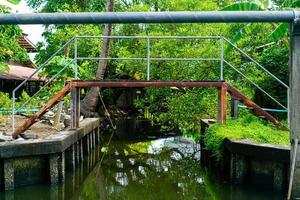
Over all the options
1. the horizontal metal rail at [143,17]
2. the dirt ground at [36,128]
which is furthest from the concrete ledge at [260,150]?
the horizontal metal rail at [143,17]

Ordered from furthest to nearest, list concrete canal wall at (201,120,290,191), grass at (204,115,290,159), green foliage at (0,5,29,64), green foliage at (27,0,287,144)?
green foliage at (27,0,287,144) → green foliage at (0,5,29,64) → grass at (204,115,290,159) → concrete canal wall at (201,120,290,191)

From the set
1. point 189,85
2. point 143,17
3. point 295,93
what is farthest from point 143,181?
point 143,17

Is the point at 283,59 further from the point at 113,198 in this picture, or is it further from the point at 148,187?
the point at 113,198

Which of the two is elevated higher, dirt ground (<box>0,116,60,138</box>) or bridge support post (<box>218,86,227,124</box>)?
bridge support post (<box>218,86,227,124</box>)

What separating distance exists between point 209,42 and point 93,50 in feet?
25.2

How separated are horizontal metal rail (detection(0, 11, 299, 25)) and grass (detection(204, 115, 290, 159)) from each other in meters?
6.33

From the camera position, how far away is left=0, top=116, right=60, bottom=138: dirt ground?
11092 mm

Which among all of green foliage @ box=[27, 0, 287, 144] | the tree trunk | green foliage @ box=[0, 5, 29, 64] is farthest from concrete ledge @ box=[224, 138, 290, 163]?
the tree trunk

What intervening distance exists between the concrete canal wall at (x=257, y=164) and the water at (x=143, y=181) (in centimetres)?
25

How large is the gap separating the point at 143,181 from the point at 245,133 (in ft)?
9.40

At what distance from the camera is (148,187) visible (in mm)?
9773

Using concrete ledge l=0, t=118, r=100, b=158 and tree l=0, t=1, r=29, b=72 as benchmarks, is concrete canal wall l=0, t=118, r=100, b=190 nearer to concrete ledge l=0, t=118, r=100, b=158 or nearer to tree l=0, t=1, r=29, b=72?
concrete ledge l=0, t=118, r=100, b=158

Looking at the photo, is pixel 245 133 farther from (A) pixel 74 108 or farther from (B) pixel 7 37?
(B) pixel 7 37

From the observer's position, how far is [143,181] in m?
10.4
